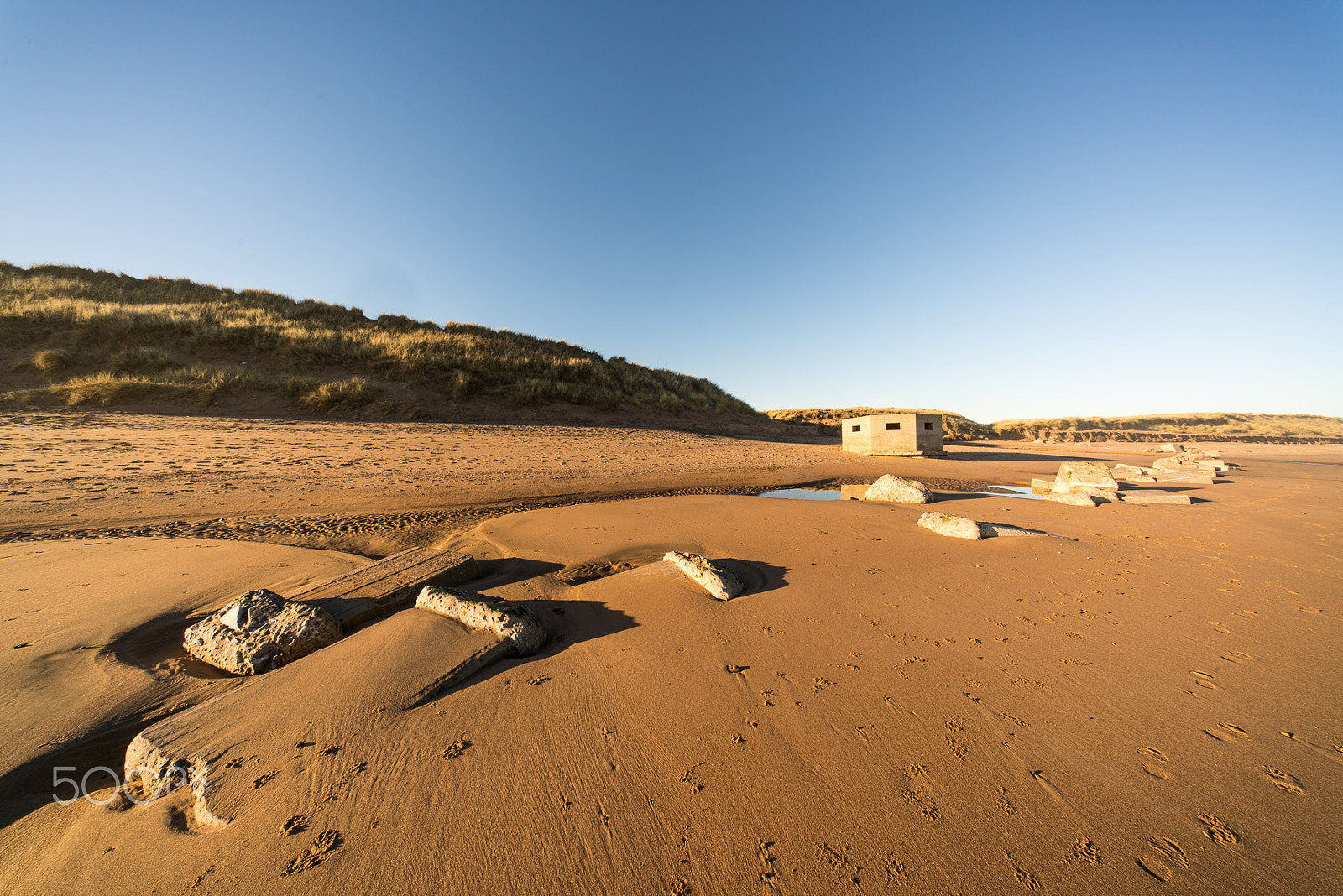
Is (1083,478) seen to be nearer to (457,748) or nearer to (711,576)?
(711,576)

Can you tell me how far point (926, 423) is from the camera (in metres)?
17.8

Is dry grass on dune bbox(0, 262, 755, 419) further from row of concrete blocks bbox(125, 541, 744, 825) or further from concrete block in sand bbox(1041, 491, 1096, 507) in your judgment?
concrete block in sand bbox(1041, 491, 1096, 507)

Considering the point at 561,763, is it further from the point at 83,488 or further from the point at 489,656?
the point at 83,488

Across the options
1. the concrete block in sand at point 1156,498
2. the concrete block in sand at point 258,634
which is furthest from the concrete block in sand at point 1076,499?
the concrete block in sand at point 258,634

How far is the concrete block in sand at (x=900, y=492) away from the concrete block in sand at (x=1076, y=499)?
246 centimetres

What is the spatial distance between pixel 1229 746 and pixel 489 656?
412cm

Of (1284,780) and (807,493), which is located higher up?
(807,493)

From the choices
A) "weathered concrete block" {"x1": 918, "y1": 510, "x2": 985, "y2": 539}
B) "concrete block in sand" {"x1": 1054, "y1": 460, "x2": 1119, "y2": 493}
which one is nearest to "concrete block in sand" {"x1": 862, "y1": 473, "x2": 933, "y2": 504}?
"weathered concrete block" {"x1": 918, "y1": 510, "x2": 985, "y2": 539}

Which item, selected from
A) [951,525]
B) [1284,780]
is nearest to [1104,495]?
[951,525]

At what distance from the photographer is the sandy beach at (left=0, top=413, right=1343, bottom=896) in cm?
167

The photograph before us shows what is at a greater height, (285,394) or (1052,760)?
(285,394)

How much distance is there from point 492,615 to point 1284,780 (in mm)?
4310

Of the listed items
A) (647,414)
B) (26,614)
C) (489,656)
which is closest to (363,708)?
(489,656)

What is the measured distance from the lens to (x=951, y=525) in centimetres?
598
